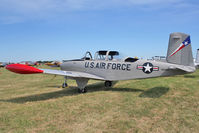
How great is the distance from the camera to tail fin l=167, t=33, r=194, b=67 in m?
7.52

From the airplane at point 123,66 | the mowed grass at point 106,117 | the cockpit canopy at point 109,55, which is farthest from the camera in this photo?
the cockpit canopy at point 109,55

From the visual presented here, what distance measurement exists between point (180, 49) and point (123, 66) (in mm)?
3110

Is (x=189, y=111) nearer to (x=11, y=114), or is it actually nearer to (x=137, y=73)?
(x=137, y=73)

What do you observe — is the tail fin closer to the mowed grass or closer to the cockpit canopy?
the mowed grass

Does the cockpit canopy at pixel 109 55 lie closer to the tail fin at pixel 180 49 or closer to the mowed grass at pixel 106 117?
the tail fin at pixel 180 49

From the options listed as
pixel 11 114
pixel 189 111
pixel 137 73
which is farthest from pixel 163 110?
pixel 11 114

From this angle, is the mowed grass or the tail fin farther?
the tail fin

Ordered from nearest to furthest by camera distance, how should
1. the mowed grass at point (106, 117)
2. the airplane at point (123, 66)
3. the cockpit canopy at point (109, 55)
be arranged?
the mowed grass at point (106, 117)
the airplane at point (123, 66)
the cockpit canopy at point (109, 55)

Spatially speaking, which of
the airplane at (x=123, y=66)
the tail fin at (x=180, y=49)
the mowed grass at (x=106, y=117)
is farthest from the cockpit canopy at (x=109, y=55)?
the mowed grass at (x=106, y=117)

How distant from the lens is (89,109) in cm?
588

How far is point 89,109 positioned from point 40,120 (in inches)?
71.2

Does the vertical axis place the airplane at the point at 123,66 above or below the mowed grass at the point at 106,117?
above

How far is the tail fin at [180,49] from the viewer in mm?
7516

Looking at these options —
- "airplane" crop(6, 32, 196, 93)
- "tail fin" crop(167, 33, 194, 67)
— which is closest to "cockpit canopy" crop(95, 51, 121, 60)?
"airplane" crop(6, 32, 196, 93)
